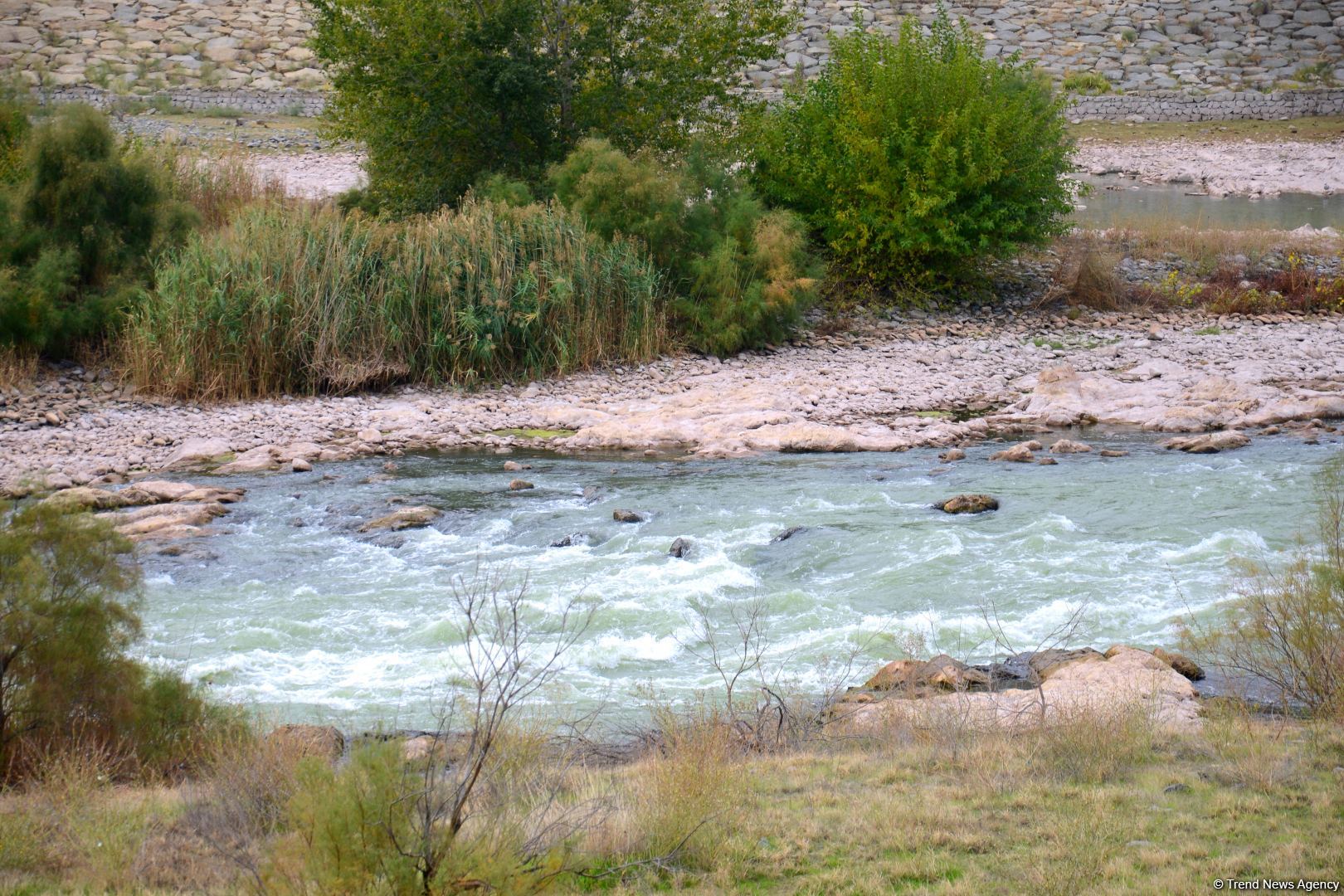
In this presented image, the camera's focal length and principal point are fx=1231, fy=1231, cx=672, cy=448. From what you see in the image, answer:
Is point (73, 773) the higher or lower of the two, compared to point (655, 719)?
higher

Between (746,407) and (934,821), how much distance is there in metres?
8.52

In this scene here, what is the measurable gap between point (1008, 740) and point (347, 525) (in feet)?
19.0

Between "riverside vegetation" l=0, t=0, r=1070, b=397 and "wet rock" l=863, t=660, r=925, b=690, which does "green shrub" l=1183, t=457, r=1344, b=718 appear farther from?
"riverside vegetation" l=0, t=0, r=1070, b=397

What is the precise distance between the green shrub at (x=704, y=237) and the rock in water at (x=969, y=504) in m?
5.50

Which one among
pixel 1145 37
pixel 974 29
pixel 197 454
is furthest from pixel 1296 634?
pixel 1145 37

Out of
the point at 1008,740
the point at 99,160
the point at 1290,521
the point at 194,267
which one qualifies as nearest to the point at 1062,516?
the point at 1290,521

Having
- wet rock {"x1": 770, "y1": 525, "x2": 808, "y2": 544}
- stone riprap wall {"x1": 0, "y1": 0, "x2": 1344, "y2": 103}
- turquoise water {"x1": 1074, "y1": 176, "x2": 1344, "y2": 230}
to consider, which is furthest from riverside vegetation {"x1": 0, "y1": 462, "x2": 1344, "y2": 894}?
stone riprap wall {"x1": 0, "y1": 0, "x2": 1344, "y2": 103}

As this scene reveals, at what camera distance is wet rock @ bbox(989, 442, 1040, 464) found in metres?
11.2

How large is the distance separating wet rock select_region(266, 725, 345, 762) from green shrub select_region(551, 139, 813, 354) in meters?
9.64

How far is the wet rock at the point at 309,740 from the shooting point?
4.93m

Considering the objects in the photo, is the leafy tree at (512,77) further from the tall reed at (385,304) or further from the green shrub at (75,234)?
the green shrub at (75,234)

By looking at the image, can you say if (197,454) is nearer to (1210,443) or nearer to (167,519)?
(167,519)

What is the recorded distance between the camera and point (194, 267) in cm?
1323

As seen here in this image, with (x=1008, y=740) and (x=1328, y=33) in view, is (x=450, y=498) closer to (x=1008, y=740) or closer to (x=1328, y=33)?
(x=1008, y=740)
